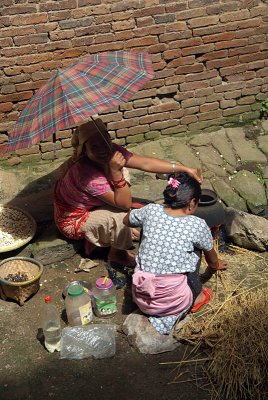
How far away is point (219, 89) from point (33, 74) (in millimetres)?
2179

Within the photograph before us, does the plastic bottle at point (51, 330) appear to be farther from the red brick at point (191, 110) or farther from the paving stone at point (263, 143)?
the paving stone at point (263, 143)

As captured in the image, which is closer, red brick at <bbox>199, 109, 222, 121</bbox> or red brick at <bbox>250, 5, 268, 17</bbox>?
red brick at <bbox>250, 5, 268, 17</bbox>

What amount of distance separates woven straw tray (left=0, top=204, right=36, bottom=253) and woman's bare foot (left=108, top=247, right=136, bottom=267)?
30.5 inches

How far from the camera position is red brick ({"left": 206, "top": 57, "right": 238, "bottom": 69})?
6465 millimetres

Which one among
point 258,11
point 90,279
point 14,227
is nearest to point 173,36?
point 258,11

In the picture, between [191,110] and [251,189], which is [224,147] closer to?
[191,110]

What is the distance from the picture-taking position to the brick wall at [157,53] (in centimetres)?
575

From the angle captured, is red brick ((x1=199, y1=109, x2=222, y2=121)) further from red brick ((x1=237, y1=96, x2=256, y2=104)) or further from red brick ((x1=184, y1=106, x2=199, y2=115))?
red brick ((x1=237, y1=96, x2=256, y2=104))

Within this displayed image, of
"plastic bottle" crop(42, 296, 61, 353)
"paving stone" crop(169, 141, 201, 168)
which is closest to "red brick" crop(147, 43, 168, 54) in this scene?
"paving stone" crop(169, 141, 201, 168)

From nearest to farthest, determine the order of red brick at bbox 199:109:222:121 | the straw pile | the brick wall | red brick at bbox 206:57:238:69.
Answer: the straw pile, the brick wall, red brick at bbox 206:57:238:69, red brick at bbox 199:109:222:121

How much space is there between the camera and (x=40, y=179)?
6074 mm

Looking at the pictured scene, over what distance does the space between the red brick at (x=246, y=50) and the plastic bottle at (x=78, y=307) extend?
3.47 m

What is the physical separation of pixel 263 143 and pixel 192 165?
988 mm

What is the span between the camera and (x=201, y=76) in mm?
6484
